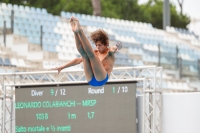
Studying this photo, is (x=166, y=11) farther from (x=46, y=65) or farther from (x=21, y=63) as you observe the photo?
(x=21, y=63)

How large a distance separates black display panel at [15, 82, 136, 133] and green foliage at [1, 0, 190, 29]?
23.0 m

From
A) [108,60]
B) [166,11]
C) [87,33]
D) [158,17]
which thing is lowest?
[108,60]

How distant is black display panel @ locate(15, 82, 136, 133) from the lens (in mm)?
12008

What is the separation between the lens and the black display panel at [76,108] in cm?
1201

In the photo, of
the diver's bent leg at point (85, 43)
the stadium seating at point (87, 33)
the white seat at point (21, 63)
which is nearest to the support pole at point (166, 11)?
the stadium seating at point (87, 33)

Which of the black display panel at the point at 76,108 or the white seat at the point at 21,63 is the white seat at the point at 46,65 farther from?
the black display panel at the point at 76,108

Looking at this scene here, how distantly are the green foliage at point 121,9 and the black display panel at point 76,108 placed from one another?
23.0 metres

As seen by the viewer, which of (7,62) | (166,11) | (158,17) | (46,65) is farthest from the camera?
(158,17)

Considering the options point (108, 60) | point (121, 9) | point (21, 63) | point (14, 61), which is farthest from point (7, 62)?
point (121, 9)

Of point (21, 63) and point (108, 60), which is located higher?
point (21, 63)

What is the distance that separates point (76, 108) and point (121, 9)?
34.7 m

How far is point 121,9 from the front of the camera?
46.5m

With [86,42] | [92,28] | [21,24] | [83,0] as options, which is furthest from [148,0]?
[86,42]

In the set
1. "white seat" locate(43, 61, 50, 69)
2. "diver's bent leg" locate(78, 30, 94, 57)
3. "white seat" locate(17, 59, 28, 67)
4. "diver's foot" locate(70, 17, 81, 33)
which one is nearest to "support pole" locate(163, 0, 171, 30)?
"white seat" locate(43, 61, 50, 69)
